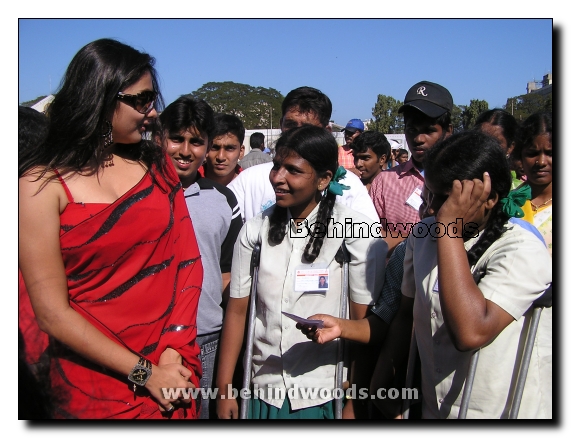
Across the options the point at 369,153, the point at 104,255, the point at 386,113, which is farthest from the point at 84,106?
the point at 386,113

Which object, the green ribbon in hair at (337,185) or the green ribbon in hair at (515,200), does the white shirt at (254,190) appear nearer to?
the green ribbon in hair at (337,185)

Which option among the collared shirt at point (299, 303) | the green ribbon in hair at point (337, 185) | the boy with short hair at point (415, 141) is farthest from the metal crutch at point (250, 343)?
the boy with short hair at point (415, 141)

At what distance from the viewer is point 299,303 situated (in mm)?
2369

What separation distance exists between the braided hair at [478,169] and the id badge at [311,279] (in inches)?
27.2

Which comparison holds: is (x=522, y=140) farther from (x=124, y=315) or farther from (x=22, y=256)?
(x=22, y=256)

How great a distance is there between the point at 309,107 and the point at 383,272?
158 centimetres

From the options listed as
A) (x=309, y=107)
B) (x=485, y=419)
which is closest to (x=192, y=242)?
(x=485, y=419)

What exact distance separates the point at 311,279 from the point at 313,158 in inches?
25.2

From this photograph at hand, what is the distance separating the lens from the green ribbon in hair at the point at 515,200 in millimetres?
1907

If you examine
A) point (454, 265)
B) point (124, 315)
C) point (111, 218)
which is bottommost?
point (124, 315)

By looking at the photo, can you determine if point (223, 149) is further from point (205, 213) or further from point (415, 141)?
point (415, 141)

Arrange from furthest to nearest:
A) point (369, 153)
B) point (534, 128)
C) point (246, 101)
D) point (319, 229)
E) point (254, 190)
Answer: point (246, 101)
point (369, 153)
point (254, 190)
point (534, 128)
point (319, 229)

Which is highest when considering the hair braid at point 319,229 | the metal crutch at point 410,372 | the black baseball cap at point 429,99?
the black baseball cap at point 429,99

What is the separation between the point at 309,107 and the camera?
3531mm
